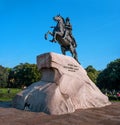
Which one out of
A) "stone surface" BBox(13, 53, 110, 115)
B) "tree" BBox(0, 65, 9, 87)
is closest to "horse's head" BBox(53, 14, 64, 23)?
"stone surface" BBox(13, 53, 110, 115)

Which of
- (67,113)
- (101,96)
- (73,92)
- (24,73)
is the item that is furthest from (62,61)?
(24,73)

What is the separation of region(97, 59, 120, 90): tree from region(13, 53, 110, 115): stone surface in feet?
95.6

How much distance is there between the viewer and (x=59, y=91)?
12977 mm

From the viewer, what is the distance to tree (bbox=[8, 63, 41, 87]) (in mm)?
70562

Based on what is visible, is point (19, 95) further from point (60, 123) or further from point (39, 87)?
point (60, 123)

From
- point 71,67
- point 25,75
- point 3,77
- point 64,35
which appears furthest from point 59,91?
point 25,75

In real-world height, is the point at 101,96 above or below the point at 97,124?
above

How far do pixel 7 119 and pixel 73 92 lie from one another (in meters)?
4.46

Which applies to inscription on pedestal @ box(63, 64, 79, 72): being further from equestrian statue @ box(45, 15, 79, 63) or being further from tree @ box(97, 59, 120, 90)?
tree @ box(97, 59, 120, 90)

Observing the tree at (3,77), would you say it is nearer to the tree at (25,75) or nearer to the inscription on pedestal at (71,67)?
the tree at (25,75)

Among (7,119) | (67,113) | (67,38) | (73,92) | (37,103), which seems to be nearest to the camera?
(7,119)

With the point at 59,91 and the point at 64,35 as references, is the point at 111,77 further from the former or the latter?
the point at 59,91

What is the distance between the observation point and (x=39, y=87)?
1368cm

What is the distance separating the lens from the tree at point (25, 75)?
7056 centimetres
